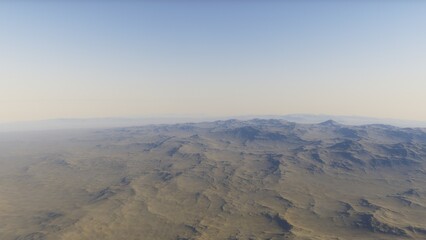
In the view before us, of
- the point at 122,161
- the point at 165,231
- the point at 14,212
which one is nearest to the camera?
the point at 165,231

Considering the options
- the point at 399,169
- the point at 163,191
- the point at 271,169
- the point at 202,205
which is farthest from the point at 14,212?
the point at 399,169

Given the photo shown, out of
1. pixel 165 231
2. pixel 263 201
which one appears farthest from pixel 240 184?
pixel 165 231

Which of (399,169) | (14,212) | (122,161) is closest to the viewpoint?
(14,212)

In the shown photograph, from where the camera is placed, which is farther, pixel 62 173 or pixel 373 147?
pixel 373 147

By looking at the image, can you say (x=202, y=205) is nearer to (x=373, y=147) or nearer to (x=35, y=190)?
(x=35, y=190)

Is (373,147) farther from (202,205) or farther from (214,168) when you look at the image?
(202,205)

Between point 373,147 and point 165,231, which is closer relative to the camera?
point 165,231

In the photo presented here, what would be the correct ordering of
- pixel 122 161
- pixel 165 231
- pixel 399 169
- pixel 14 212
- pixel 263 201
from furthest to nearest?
pixel 122 161 < pixel 399 169 < pixel 263 201 < pixel 14 212 < pixel 165 231

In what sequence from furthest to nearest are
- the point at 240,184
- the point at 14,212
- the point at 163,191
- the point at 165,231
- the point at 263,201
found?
the point at 240,184 → the point at 163,191 → the point at 263,201 → the point at 14,212 → the point at 165,231
